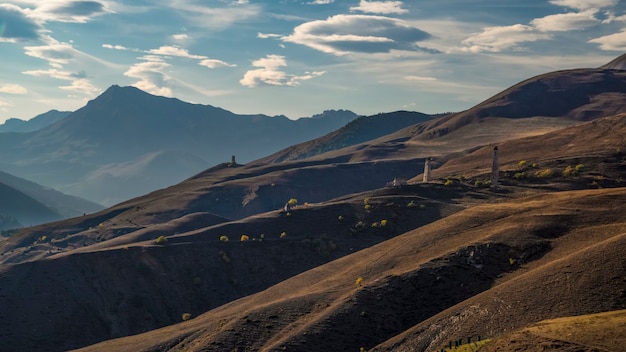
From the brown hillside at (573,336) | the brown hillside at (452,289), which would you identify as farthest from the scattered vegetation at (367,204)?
the brown hillside at (573,336)

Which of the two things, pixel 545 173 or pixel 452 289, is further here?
pixel 545 173

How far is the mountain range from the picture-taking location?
45500mm

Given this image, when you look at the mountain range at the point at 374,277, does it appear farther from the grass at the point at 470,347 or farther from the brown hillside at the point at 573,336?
the grass at the point at 470,347

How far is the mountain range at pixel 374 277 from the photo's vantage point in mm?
45500

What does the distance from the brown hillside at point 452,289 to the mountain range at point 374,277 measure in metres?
0.17

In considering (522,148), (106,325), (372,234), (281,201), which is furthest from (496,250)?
(281,201)

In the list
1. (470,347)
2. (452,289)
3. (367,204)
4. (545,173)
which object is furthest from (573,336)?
(545,173)

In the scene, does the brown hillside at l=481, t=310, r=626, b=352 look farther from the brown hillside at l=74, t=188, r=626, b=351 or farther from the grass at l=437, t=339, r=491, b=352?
the brown hillside at l=74, t=188, r=626, b=351

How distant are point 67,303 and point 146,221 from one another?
79350mm

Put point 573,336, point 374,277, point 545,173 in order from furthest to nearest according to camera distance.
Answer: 1. point 545,173
2. point 374,277
3. point 573,336

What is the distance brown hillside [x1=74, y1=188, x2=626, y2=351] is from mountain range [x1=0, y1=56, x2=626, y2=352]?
17cm

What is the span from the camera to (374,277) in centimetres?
6291

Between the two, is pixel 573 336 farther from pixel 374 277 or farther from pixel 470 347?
pixel 374 277

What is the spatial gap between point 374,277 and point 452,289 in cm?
1049
